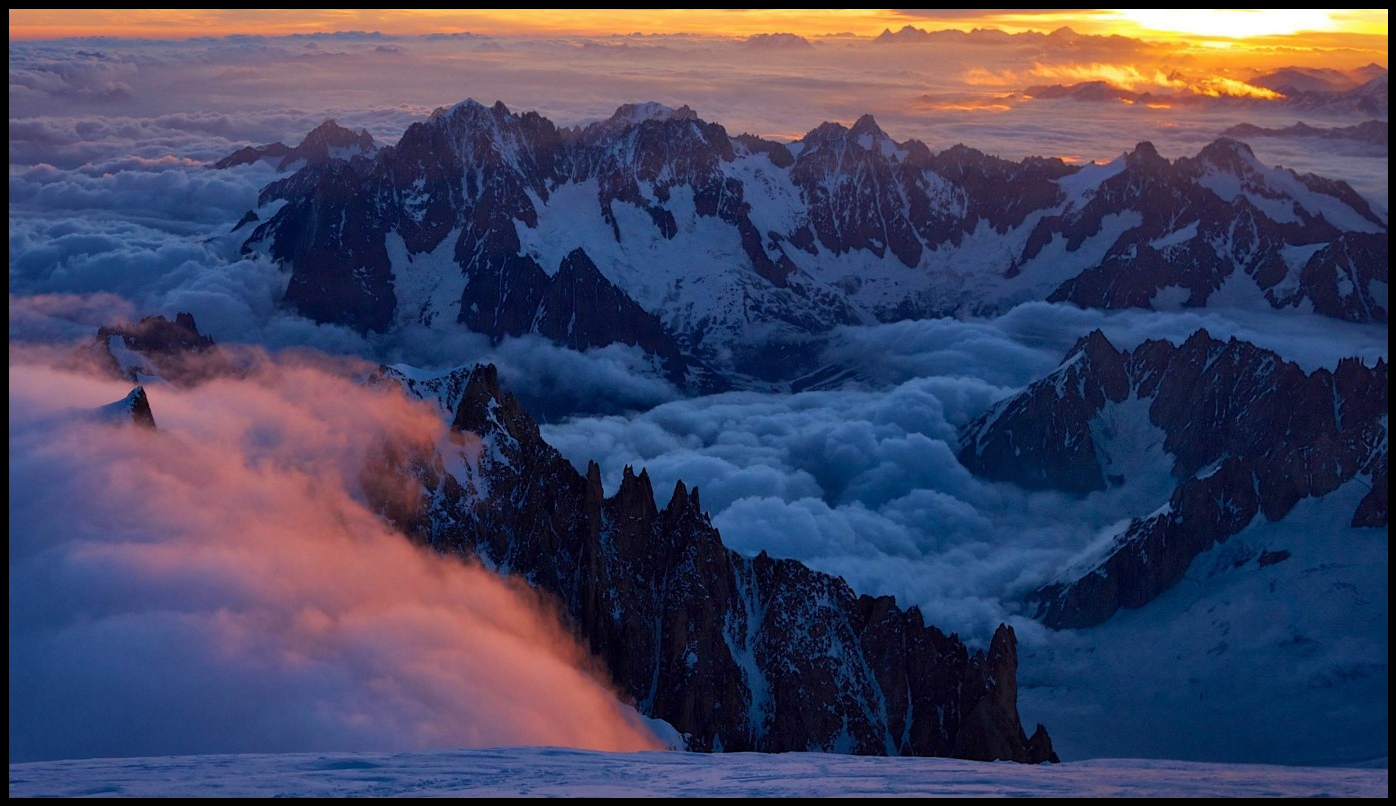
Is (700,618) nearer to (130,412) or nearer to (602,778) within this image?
(130,412)

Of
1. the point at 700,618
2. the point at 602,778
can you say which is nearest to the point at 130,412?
the point at 700,618

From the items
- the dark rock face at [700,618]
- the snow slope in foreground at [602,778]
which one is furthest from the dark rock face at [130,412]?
the snow slope in foreground at [602,778]

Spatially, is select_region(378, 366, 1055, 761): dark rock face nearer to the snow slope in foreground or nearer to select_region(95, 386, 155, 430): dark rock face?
select_region(95, 386, 155, 430): dark rock face

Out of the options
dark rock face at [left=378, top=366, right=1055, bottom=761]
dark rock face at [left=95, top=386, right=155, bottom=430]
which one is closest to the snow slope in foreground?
dark rock face at [left=95, top=386, right=155, bottom=430]

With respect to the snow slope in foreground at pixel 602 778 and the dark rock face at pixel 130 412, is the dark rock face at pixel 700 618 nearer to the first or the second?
the dark rock face at pixel 130 412

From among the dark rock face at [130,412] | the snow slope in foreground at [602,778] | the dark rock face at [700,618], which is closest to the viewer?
the snow slope in foreground at [602,778]
